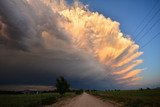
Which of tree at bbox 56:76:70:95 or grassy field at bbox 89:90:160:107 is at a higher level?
tree at bbox 56:76:70:95

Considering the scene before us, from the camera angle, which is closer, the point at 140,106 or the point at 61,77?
the point at 140,106

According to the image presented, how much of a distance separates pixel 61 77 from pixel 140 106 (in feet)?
330

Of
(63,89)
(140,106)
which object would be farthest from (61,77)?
(140,106)

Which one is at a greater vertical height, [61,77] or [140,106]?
[61,77]

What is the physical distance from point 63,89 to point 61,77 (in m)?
6.89

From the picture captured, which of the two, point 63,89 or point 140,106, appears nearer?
point 140,106

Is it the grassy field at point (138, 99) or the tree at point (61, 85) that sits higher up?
the tree at point (61, 85)

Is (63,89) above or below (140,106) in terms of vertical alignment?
above

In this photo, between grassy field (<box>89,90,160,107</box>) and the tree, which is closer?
grassy field (<box>89,90,160,107</box>)

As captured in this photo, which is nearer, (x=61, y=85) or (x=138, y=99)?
(x=138, y=99)

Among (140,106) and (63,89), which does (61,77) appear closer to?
(63,89)

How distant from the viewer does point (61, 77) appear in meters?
125

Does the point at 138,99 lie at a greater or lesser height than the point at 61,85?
lesser

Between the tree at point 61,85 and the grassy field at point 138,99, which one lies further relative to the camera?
the tree at point 61,85
